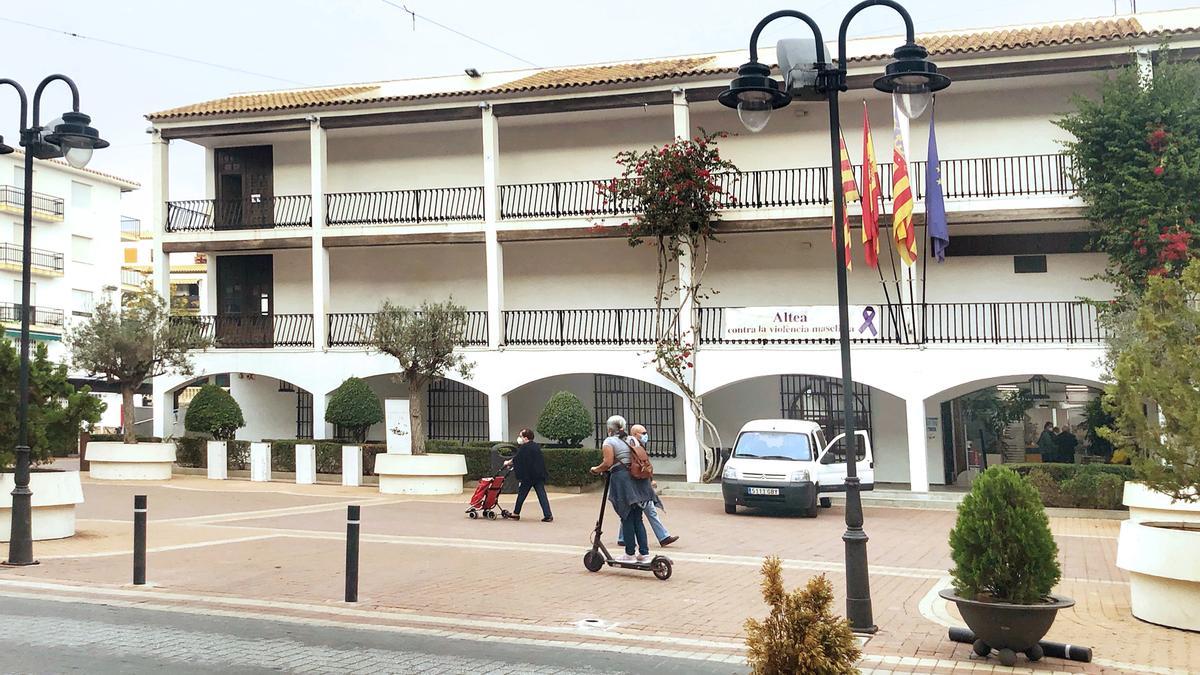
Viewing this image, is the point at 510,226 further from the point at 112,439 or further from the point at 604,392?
the point at 112,439

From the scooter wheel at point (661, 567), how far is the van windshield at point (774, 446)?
8217 mm

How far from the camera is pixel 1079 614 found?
975 centimetres

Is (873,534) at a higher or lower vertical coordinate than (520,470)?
lower

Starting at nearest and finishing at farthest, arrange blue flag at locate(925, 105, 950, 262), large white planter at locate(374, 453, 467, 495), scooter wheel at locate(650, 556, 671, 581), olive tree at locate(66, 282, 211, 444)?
scooter wheel at locate(650, 556, 671, 581)
blue flag at locate(925, 105, 950, 262)
large white planter at locate(374, 453, 467, 495)
olive tree at locate(66, 282, 211, 444)

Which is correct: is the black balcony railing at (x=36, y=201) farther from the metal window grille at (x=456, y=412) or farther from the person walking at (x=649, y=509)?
the person walking at (x=649, y=509)

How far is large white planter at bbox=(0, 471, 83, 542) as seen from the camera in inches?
558

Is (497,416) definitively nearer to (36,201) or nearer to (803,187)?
(803,187)

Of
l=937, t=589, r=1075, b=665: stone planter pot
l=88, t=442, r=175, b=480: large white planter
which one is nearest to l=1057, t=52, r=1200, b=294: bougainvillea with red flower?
l=937, t=589, r=1075, b=665: stone planter pot

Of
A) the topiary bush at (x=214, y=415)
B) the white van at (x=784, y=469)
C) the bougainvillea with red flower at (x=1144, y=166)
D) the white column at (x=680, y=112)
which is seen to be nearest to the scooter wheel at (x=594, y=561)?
the white van at (x=784, y=469)

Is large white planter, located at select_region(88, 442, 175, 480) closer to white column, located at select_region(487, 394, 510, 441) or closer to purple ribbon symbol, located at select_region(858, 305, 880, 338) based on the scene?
white column, located at select_region(487, 394, 510, 441)

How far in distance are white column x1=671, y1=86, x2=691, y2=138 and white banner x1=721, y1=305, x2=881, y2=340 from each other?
14.0ft

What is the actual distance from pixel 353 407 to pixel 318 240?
4.84 metres

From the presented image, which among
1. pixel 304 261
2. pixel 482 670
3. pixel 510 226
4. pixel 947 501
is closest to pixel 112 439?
pixel 304 261

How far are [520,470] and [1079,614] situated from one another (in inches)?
365
